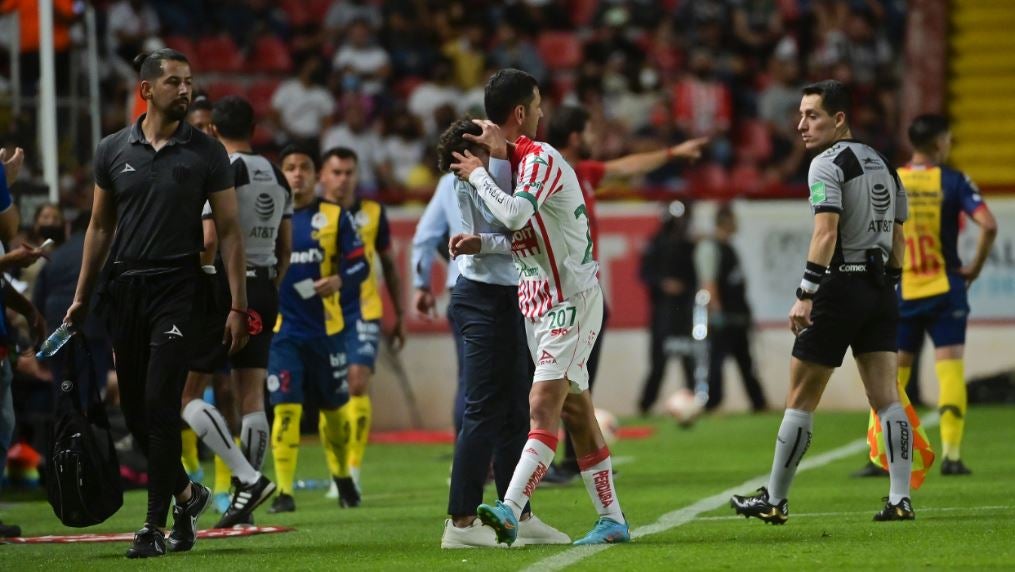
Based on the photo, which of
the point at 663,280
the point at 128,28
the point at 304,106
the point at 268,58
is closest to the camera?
the point at 663,280

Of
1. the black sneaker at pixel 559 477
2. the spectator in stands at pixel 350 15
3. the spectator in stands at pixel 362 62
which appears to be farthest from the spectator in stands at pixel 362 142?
the black sneaker at pixel 559 477

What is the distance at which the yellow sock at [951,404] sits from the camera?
1220cm

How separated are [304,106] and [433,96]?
168 centimetres

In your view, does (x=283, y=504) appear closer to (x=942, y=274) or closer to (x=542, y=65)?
(x=942, y=274)

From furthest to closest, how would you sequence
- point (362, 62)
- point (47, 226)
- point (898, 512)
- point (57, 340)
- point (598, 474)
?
point (362, 62) → point (47, 226) → point (898, 512) → point (57, 340) → point (598, 474)

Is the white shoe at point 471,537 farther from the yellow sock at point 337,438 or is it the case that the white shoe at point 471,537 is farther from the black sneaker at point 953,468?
the black sneaker at point 953,468

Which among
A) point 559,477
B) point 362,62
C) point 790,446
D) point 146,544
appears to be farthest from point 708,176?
point 146,544

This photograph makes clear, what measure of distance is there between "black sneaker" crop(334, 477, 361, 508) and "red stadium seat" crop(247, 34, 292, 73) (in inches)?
552

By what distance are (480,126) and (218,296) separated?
1581 mm

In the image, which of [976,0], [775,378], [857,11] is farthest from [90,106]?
[976,0]

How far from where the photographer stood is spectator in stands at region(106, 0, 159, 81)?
2231cm

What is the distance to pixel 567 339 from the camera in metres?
7.81

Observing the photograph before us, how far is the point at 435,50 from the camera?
24.5 m

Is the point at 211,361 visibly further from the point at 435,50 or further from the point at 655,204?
the point at 435,50
